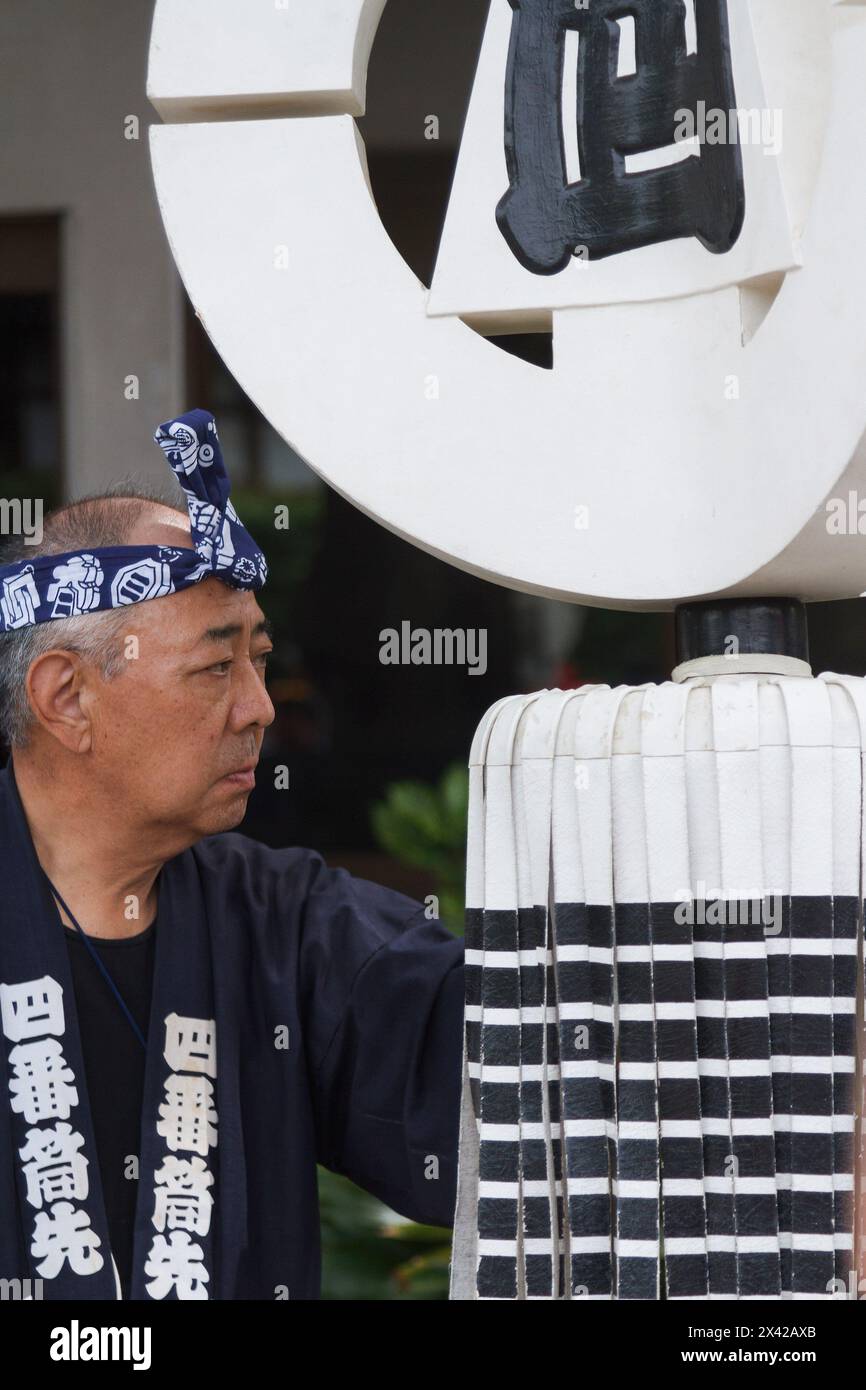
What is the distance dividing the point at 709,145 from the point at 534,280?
15cm

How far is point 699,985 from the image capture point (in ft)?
3.83

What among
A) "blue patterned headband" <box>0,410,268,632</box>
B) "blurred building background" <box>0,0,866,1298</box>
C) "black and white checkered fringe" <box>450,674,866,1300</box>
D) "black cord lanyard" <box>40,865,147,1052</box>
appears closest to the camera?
"black and white checkered fringe" <box>450,674,866,1300</box>

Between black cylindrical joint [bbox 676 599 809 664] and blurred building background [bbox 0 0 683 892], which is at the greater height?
blurred building background [bbox 0 0 683 892]

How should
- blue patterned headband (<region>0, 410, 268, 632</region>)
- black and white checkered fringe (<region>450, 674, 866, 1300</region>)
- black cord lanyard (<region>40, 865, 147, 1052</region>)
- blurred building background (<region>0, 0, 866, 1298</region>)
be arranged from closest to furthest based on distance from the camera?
black and white checkered fringe (<region>450, 674, 866, 1300</region>), blue patterned headband (<region>0, 410, 268, 632</region>), black cord lanyard (<region>40, 865, 147, 1052</region>), blurred building background (<region>0, 0, 866, 1298</region>)

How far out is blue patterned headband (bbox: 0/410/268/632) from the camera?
141 centimetres

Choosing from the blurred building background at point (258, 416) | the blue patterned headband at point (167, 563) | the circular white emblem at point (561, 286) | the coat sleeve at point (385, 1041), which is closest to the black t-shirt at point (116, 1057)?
the coat sleeve at point (385, 1041)

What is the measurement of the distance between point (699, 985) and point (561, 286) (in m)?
0.51

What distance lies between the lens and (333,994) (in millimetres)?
1536

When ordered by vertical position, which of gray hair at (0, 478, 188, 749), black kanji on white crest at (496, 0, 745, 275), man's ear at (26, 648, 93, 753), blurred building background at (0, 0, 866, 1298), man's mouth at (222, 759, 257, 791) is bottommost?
man's mouth at (222, 759, 257, 791)

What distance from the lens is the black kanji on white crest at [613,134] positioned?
1.20m

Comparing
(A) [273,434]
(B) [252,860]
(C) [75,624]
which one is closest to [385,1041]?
(B) [252,860]

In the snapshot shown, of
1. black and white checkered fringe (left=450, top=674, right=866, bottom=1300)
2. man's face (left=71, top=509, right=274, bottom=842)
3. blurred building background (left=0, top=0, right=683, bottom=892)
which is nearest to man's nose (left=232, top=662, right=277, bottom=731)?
man's face (left=71, top=509, right=274, bottom=842)

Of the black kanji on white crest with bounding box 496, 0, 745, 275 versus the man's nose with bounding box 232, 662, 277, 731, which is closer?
the black kanji on white crest with bounding box 496, 0, 745, 275

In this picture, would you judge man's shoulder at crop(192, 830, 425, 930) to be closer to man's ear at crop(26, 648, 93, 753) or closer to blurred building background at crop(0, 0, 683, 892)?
man's ear at crop(26, 648, 93, 753)
